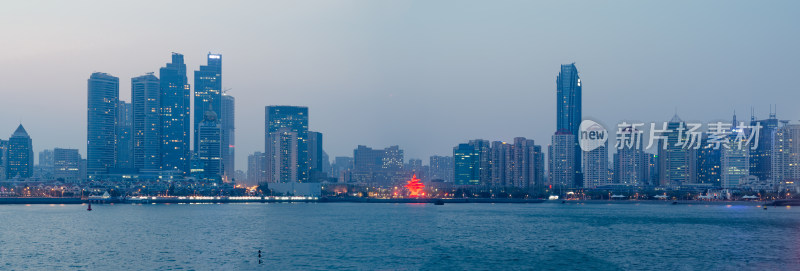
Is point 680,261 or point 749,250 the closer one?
point 680,261

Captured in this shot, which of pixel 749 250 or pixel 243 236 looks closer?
pixel 749 250

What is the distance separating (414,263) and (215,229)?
49263mm

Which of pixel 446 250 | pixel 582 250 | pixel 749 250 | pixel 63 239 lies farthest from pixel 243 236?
pixel 749 250

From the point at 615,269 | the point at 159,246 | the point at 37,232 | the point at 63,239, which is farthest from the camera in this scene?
the point at 37,232

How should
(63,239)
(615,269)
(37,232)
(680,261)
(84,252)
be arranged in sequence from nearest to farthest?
(615,269) < (680,261) < (84,252) < (63,239) < (37,232)

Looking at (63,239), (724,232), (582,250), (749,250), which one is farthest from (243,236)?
(724,232)

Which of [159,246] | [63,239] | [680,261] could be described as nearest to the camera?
[680,261]

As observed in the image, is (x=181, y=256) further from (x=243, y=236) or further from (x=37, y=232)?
(x=37, y=232)

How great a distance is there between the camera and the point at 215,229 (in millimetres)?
105125

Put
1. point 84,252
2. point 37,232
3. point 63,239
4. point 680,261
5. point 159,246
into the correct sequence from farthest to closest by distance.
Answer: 1. point 37,232
2. point 63,239
3. point 159,246
4. point 84,252
5. point 680,261

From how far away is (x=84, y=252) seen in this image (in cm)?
7294

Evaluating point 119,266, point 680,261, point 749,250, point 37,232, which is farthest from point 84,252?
point 749,250

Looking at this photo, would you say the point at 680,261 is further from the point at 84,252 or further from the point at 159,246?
the point at 84,252

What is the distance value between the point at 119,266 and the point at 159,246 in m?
17.0
